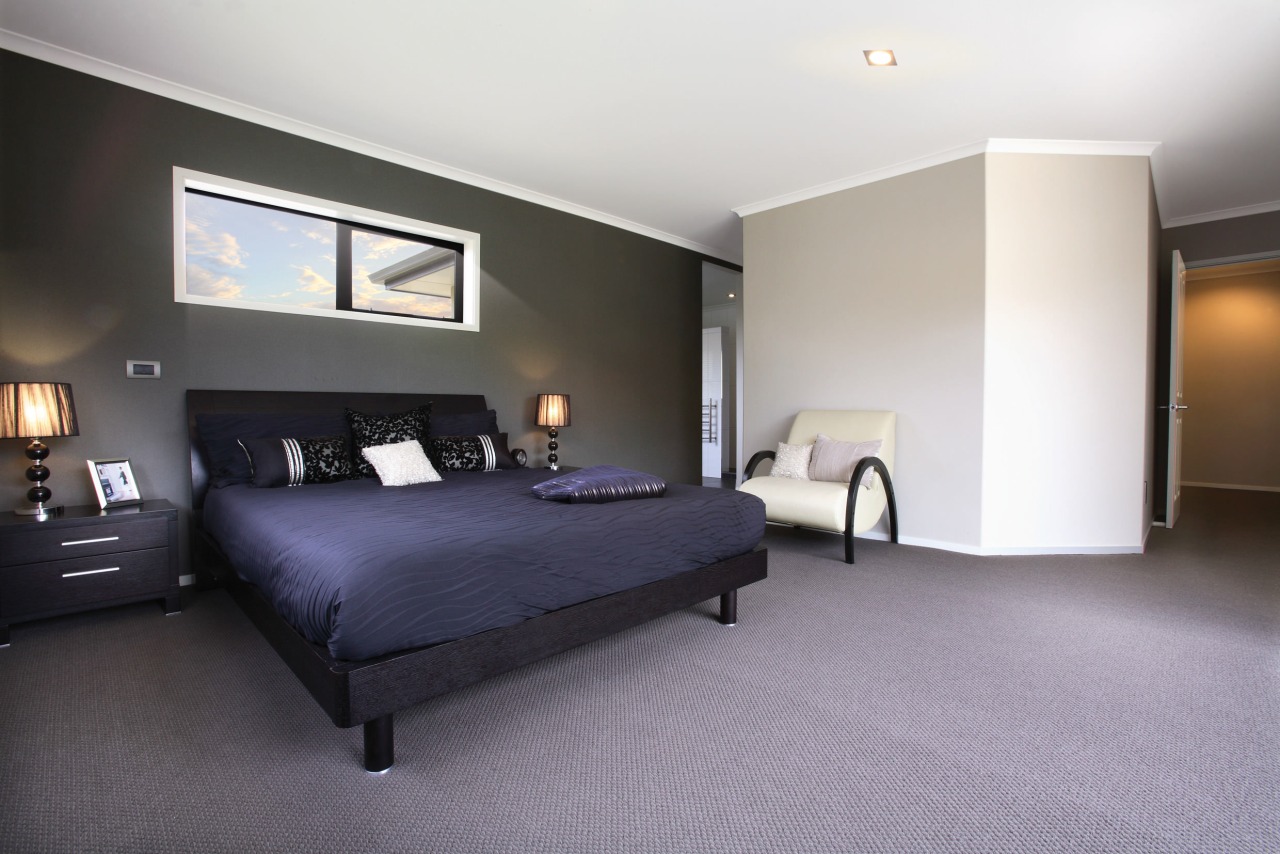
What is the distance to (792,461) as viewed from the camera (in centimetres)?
454

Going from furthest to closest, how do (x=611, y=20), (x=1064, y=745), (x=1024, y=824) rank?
1. (x=611, y=20)
2. (x=1064, y=745)
3. (x=1024, y=824)

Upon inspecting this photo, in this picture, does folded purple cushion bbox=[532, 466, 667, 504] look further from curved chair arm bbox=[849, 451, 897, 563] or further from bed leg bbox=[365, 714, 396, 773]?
curved chair arm bbox=[849, 451, 897, 563]

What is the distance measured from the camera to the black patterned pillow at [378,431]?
11.8 feet

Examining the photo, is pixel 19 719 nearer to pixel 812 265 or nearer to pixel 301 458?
pixel 301 458

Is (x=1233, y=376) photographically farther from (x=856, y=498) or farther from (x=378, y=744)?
(x=378, y=744)

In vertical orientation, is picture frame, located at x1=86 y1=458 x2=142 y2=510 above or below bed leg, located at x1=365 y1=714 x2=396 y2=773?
above

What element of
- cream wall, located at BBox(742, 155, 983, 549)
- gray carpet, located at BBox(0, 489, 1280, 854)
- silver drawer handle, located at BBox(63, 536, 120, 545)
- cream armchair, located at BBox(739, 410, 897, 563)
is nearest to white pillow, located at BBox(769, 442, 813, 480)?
cream armchair, located at BBox(739, 410, 897, 563)

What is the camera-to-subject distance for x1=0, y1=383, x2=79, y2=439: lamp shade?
2641 mm

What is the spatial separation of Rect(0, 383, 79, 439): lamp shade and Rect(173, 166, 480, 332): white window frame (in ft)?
2.79

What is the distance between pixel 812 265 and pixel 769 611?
3105 mm

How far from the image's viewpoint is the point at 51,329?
10.0 ft

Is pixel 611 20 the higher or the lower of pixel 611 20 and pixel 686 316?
the higher

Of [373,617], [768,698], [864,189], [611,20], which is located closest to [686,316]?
[864,189]

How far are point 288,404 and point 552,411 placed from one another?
1876mm
